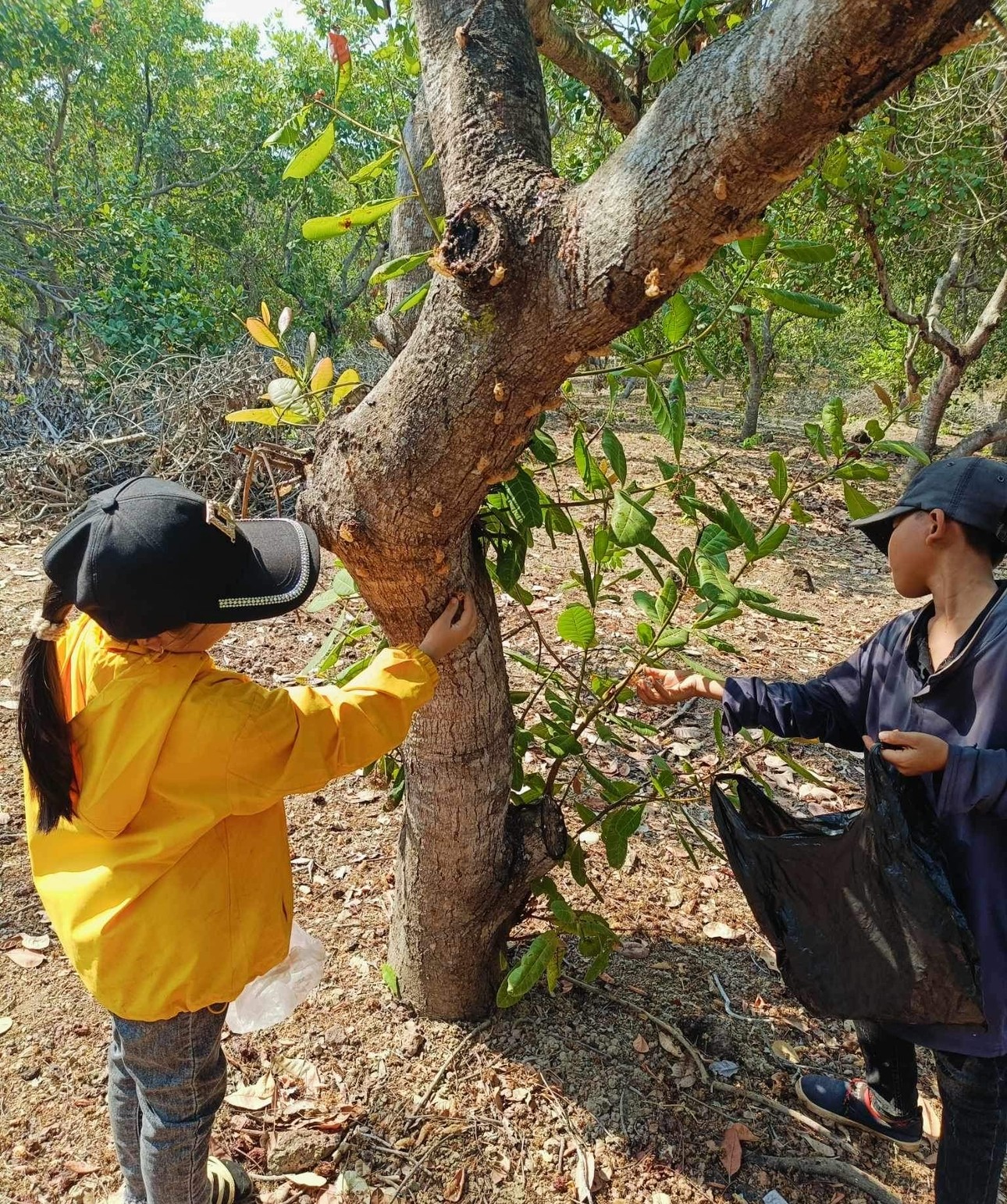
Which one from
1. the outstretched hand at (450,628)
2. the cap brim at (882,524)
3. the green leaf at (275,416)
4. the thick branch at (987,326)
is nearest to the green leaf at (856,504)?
the cap brim at (882,524)

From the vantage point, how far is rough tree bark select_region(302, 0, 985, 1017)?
2.93ft

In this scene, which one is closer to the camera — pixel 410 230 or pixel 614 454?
pixel 614 454

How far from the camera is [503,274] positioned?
1.16 metres

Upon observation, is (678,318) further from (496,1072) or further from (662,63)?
(496,1072)

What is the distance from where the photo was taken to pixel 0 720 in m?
3.27

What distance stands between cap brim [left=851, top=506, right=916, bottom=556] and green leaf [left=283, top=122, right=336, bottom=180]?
1.23 metres

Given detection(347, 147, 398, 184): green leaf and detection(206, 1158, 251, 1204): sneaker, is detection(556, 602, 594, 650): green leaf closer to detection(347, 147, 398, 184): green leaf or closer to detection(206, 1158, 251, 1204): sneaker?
detection(347, 147, 398, 184): green leaf

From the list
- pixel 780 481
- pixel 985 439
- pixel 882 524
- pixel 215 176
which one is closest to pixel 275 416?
pixel 780 481

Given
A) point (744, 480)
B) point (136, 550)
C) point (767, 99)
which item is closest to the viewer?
point (767, 99)

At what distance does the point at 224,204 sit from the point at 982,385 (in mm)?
13345

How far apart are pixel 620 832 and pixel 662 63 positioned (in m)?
1.77

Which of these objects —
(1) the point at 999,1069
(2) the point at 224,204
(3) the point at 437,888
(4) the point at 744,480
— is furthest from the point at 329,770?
(2) the point at 224,204

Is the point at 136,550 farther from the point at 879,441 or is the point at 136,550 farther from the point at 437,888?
the point at 879,441

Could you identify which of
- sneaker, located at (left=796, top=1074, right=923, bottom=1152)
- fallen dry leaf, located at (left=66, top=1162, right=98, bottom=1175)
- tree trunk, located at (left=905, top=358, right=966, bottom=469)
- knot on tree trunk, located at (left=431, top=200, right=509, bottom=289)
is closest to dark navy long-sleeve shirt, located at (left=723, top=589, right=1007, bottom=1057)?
sneaker, located at (left=796, top=1074, right=923, bottom=1152)
